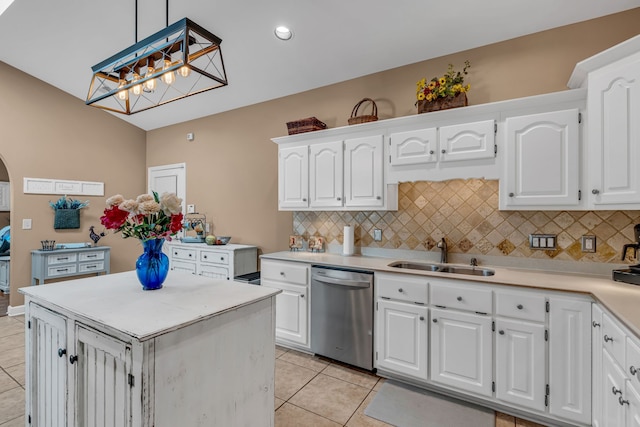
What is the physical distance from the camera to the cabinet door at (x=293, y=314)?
9.87ft

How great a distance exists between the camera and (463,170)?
8.26ft

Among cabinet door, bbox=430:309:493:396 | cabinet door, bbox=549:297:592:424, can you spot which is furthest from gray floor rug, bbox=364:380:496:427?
cabinet door, bbox=549:297:592:424

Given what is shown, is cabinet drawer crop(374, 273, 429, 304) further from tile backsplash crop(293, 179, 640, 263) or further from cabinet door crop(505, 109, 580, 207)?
cabinet door crop(505, 109, 580, 207)

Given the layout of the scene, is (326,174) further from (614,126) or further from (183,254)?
(183,254)

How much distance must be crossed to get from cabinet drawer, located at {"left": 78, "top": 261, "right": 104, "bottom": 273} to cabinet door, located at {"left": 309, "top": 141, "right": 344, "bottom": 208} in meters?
3.60

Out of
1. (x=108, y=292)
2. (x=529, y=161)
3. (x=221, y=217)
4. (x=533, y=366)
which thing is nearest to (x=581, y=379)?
(x=533, y=366)

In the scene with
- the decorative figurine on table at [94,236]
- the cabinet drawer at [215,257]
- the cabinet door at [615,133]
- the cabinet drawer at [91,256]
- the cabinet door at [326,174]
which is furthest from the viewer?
the decorative figurine on table at [94,236]

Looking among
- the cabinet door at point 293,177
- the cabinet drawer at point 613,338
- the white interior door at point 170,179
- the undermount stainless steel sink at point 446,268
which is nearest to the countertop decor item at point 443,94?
the cabinet door at point 293,177

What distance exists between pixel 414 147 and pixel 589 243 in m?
1.53

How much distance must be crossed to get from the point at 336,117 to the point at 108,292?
9.06 feet

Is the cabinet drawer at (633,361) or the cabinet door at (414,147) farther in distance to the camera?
the cabinet door at (414,147)

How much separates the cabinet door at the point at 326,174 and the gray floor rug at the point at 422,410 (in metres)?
1.74

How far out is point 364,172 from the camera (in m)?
2.98

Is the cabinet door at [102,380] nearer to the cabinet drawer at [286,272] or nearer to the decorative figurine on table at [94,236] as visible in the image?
the cabinet drawer at [286,272]
